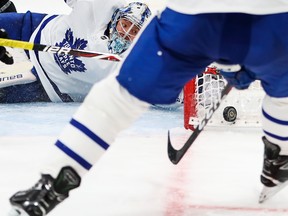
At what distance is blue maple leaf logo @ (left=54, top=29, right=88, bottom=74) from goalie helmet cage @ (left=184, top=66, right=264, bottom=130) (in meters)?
0.53

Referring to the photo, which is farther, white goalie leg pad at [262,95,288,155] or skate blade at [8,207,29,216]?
white goalie leg pad at [262,95,288,155]

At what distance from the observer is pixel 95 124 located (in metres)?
0.86

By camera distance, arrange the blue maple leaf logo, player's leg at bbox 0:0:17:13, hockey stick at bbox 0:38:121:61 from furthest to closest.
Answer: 1. player's leg at bbox 0:0:17:13
2. the blue maple leaf logo
3. hockey stick at bbox 0:38:121:61

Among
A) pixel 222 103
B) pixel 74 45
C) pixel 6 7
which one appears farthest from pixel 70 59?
pixel 222 103

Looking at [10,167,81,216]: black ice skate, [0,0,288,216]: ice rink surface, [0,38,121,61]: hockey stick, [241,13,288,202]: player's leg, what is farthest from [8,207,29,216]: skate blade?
[0,38,121,61]: hockey stick

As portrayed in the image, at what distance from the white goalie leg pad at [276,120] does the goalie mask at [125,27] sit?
1.09m

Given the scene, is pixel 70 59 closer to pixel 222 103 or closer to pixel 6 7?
pixel 6 7

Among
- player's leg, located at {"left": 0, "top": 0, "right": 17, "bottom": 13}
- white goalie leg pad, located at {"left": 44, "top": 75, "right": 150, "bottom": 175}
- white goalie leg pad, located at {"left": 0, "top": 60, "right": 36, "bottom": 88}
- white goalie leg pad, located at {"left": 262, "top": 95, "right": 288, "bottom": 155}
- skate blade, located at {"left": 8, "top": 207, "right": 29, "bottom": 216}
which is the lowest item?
white goalie leg pad, located at {"left": 0, "top": 60, "right": 36, "bottom": 88}

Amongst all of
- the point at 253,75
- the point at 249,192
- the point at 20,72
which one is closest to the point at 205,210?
the point at 249,192

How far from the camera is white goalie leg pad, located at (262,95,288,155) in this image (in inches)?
41.5

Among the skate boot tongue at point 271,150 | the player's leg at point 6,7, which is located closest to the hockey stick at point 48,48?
the skate boot tongue at point 271,150

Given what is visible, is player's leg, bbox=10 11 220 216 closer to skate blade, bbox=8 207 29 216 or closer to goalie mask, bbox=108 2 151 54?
skate blade, bbox=8 207 29 216

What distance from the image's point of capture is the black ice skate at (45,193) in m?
0.86

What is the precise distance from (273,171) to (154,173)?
279mm
